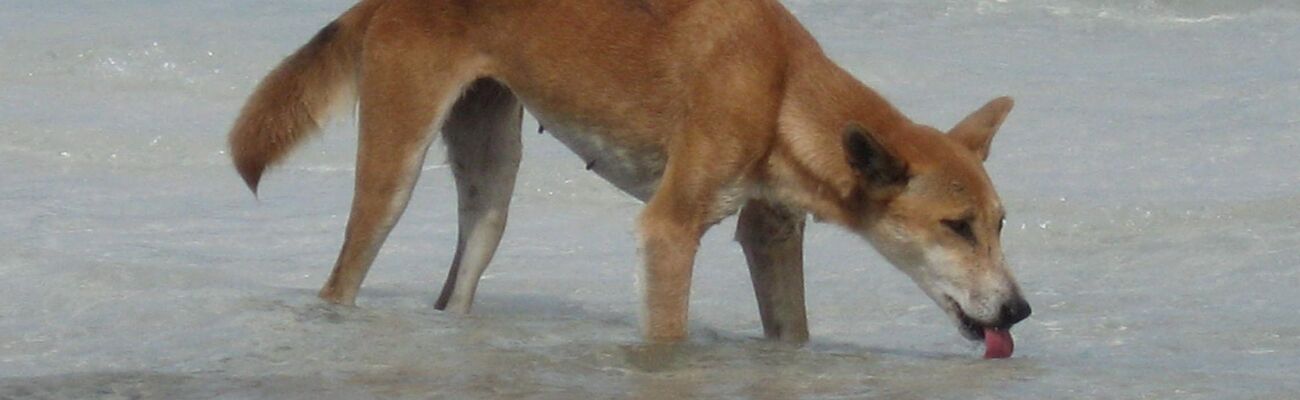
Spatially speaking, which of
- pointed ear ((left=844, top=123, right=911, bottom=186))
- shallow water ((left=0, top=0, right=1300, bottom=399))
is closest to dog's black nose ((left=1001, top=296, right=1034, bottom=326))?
shallow water ((left=0, top=0, right=1300, bottom=399))

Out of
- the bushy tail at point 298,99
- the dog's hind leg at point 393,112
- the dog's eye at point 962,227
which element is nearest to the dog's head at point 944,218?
the dog's eye at point 962,227

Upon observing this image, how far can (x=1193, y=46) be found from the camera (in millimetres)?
15867

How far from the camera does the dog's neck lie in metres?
7.73

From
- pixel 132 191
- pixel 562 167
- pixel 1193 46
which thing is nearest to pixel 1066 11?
pixel 1193 46

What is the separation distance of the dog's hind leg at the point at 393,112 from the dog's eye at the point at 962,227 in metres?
1.88

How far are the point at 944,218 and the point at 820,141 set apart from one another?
51 cm

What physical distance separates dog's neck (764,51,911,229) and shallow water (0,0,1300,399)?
1.73 feet

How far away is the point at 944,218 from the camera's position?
297 inches

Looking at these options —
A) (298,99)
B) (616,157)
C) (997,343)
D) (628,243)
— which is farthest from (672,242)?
(628,243)

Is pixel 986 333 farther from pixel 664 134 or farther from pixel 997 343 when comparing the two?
pixel 664 134

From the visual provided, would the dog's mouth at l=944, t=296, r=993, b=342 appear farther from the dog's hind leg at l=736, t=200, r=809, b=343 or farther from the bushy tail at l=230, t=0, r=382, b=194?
the bushy tail at l=230, t=0, r=382, b=194

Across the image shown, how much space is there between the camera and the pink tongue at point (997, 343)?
7.52m

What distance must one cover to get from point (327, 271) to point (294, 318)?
1998 millimetres

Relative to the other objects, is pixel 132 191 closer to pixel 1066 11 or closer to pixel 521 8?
pixel 521 8
